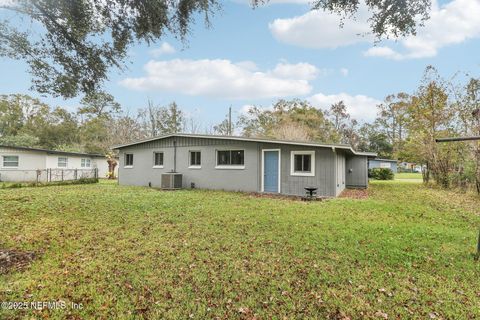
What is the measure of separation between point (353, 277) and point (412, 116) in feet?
64.2

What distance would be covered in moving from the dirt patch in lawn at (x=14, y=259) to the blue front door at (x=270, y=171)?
9901 mm

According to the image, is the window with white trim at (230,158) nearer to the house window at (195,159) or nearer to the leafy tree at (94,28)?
the house window at (195,159)

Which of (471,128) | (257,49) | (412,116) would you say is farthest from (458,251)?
(412,116)

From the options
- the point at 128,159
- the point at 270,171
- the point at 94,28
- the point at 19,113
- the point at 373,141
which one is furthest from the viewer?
the point at 373,141

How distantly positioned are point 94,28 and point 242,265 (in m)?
5.82

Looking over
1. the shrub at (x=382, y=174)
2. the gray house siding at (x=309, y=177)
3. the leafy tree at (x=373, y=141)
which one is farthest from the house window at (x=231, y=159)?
the leafy tree at (x=373, y=141)

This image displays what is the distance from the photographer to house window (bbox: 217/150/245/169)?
13.8 metres

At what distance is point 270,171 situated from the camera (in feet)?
42.9

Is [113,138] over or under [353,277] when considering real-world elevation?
over

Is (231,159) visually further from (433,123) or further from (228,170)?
(433,123)

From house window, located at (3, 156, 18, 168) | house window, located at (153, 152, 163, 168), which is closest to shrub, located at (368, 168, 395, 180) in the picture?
house window, located at (153, 152, 163, 168)

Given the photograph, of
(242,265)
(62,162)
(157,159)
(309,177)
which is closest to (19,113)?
(62,162)

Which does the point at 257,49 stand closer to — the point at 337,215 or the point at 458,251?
the point at 337,215

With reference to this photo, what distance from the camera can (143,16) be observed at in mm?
5461
